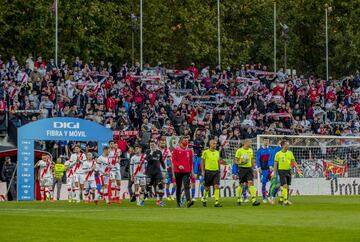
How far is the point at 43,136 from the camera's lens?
4825 cm

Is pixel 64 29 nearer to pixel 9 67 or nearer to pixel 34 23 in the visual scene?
pixel 34 23

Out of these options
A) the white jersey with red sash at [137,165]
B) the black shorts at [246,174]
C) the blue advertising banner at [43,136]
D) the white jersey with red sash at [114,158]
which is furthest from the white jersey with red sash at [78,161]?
the black shorts at [246,174]

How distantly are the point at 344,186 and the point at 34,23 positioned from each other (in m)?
30.7

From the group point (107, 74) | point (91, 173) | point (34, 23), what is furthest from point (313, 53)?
point (91, 173)

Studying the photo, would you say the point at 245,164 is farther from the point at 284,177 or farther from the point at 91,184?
the point at 91,184

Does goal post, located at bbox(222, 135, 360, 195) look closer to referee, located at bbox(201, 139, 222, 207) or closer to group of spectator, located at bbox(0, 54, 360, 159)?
group of spectator, located at bbox(0, 54, 360, 159)

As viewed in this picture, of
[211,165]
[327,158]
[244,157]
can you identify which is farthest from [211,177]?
[327,158]

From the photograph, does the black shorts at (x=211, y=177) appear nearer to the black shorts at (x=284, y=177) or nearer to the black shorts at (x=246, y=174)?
the black shorts at (x=246, y=174)

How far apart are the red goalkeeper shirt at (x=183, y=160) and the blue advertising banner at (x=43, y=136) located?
34.7ft

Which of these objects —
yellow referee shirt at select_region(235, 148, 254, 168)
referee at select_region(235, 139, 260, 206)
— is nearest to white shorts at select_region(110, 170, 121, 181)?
referee at select_region(235, 139, 260, 206)

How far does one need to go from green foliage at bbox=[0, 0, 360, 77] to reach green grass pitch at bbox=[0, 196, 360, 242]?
4209cm

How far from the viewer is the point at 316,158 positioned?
182 ft

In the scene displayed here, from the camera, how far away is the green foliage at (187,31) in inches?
3100

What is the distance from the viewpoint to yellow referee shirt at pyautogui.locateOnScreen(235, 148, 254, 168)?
40812 millimetres
